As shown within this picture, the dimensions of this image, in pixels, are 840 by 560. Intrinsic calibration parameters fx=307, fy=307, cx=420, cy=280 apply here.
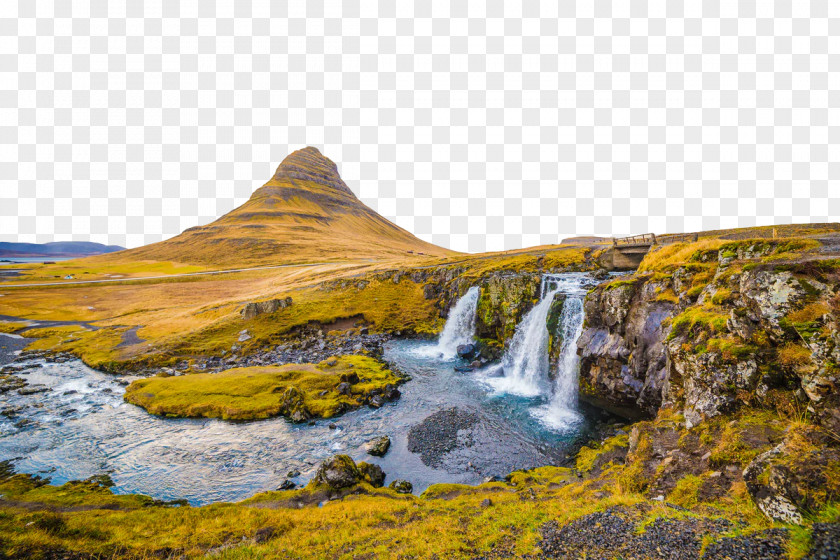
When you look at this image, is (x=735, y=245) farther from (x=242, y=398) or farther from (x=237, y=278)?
(x=237, y=278)

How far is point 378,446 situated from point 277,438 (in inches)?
344

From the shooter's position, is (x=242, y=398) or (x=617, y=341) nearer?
(x=617, y=341)

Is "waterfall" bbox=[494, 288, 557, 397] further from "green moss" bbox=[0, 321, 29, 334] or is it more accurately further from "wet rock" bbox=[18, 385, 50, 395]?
"green moss" bbox=[0, 321, 29, 334]

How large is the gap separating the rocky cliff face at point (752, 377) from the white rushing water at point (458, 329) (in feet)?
86.6

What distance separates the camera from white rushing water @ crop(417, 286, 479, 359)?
47.6m

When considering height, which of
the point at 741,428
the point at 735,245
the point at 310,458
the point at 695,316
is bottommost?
the point at 310,458

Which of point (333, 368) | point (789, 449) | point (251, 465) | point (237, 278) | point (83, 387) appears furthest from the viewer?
point (237, 278)

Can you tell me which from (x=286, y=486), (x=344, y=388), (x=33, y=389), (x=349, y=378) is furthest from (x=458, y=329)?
(x=33, y=389)

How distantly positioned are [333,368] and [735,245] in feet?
127

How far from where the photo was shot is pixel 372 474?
20.2 meters

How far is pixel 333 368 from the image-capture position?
1458 inches

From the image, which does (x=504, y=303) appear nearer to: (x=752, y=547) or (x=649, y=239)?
(x=649, y=239)

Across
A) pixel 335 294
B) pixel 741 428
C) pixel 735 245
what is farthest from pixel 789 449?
pixel 335 294

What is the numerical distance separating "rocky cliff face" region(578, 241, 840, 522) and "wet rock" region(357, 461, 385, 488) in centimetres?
1473
